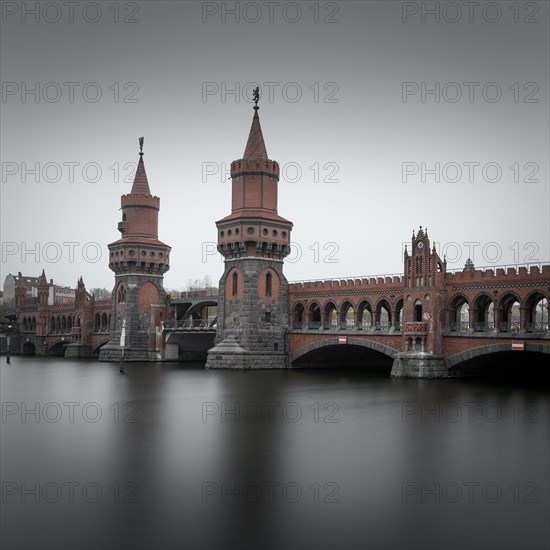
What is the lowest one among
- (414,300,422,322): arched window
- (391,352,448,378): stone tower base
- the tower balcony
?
(391,352,448,378): stone tower base

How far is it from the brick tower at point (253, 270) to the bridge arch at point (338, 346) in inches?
59.2

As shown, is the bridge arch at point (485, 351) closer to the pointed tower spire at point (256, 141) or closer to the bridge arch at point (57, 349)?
the pointed tower spire at point (256, 141)

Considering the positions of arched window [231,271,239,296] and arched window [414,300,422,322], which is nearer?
arched window [414,300,422,322]

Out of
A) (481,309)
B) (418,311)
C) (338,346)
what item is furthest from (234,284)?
(481,309)

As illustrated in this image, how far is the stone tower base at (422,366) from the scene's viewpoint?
151ft

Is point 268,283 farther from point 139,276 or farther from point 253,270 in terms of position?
point 139,276

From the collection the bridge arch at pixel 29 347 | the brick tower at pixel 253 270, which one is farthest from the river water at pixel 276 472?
the bridge arch at pixel 29 347

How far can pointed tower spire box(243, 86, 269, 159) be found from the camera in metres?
60.8

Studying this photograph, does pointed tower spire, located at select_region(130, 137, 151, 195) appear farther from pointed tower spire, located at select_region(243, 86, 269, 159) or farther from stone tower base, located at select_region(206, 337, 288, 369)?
stone tower base, located at select_region(206, 337, 288, 369)

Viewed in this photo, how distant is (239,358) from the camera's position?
2270 inches

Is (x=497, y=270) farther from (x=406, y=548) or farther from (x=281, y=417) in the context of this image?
(x=406, y=548)

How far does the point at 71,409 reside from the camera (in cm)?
3145

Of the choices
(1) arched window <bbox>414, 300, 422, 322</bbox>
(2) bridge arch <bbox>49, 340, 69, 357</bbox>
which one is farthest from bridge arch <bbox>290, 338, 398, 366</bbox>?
(2) bridge arch <bbox>49, 340, 69, 357</bbox>

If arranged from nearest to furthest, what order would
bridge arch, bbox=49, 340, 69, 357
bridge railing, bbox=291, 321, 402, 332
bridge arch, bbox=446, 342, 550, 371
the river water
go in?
1. the river water
2. bridge arch, bbox=446, 342, 550, 371
3. bridge railing, bbox=291, 321, 402, 332
4. bridge arch, bbox=49, 340, 69, 357
